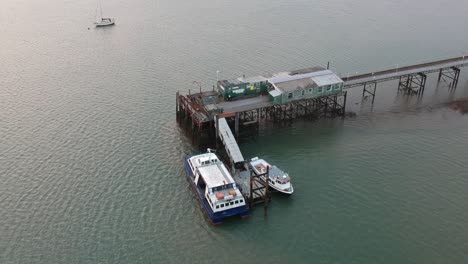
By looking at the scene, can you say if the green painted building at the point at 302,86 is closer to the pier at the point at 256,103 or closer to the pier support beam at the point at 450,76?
the pier at the point at 256,103

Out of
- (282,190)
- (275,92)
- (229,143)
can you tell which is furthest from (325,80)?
(282,190)

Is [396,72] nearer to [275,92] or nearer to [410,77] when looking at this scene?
[410,77]

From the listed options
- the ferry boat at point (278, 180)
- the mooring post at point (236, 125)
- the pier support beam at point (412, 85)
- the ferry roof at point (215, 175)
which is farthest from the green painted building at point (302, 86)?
the pier support beam at point (412, 85)

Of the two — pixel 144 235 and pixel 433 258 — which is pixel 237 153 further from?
pixel 433 258

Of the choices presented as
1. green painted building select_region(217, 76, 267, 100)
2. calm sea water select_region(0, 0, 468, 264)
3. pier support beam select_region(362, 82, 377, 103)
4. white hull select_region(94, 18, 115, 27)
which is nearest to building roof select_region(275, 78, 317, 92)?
green painted building select_region(217, 76, 267, 100)

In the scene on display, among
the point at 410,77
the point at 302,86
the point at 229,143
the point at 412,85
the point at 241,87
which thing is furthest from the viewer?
the point at 412,85

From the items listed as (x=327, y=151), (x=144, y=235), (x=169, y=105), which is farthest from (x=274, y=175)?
(x=169, y=105)
